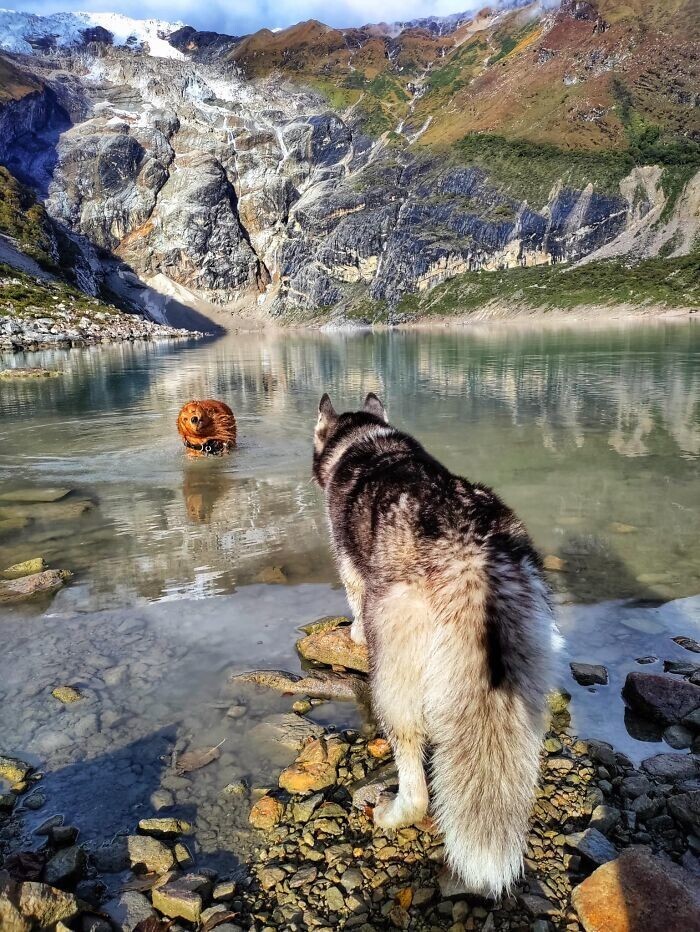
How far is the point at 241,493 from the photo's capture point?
12594mm

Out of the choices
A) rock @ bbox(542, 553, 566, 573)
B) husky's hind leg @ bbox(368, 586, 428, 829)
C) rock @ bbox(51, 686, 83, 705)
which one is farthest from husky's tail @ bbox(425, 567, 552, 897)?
rock @ bbox(542, 553, 566, 573)

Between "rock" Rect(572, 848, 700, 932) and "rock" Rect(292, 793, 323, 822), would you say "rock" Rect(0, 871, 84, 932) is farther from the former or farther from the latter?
"rock" Rect(572, 848, 700, 932)

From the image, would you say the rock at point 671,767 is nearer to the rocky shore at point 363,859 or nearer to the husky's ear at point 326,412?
the rocky shore at point 363,859

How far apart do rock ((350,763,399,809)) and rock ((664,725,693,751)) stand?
228 centimetres

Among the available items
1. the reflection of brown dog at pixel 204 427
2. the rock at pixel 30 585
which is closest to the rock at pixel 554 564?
the rock at pixel 30 585

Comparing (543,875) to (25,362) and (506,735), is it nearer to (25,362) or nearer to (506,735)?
(506,735)

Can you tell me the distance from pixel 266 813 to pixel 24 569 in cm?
632

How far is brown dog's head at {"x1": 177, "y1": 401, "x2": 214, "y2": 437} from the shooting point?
49.7ft

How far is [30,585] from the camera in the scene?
25.5ft

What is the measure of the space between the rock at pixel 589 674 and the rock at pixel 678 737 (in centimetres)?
76

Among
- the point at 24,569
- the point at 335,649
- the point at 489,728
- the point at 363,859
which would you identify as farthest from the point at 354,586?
the point at 24,569

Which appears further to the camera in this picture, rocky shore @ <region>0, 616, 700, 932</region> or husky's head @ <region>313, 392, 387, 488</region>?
husky's head @ <region>313, 392, 387, 488</region>

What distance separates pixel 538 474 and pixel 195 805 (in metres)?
10.6

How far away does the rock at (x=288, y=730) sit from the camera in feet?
15.6
